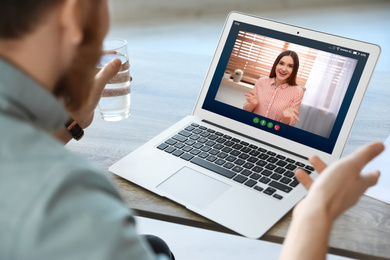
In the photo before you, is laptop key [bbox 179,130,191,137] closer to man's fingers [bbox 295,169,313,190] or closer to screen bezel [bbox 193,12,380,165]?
screen bezel [bbox 193,12,380,165]

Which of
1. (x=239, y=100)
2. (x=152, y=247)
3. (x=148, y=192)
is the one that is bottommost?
(x=152, y=247)

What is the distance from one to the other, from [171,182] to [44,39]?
0.53 meters

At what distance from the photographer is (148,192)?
1.02 m

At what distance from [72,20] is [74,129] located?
1.91 feet

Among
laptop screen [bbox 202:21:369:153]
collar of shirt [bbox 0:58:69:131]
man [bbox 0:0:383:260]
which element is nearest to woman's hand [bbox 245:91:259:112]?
laptop screen [bbox 202:21:369:153]

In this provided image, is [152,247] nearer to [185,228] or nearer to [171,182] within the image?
[171,182]

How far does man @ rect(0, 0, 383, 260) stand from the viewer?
0.48 metres

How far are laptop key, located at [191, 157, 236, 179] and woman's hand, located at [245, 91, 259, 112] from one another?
21cm

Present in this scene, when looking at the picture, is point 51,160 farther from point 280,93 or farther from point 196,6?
point 196,6

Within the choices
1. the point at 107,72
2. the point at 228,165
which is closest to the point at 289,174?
the point at 228,165

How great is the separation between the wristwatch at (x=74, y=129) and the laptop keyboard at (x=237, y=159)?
0.19 meters

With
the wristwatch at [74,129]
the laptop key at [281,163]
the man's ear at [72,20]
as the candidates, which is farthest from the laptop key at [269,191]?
the man's ear at [72,20]

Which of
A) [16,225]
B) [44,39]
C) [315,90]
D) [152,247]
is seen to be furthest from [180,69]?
[16,225]

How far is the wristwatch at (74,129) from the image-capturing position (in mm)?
1105
